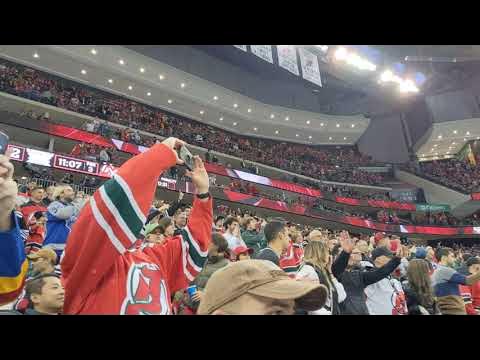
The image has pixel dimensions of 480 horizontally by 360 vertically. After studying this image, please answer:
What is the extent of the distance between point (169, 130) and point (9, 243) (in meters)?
20.6

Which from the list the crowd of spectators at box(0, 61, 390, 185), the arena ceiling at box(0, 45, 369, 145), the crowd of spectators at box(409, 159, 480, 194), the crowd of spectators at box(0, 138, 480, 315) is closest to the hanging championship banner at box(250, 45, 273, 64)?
the arena ceiling at box(0, 45, 369, 145)

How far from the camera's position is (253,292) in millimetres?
1149

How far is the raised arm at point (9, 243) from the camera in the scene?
3.69ft

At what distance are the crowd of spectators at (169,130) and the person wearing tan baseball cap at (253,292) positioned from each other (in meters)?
16.6

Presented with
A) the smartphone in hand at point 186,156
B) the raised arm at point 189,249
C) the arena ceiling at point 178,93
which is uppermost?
the arena ceiling at point 178,93

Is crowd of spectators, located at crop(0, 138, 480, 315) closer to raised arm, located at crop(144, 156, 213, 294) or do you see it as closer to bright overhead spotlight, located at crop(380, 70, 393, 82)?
raised arm, located at crop(144, 156, 213, 294)

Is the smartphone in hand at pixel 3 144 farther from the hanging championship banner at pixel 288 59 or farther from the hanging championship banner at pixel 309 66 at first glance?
the hanging championship banner at pixel 309 66

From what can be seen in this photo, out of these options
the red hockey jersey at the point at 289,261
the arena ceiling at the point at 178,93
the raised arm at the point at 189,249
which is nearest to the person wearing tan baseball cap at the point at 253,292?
the raised arm at the point at 189,249

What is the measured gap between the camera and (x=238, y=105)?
25.9 m

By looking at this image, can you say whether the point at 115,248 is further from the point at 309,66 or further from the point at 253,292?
the point at 309,66

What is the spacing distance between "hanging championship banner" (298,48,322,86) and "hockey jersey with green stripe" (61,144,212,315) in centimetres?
2297
